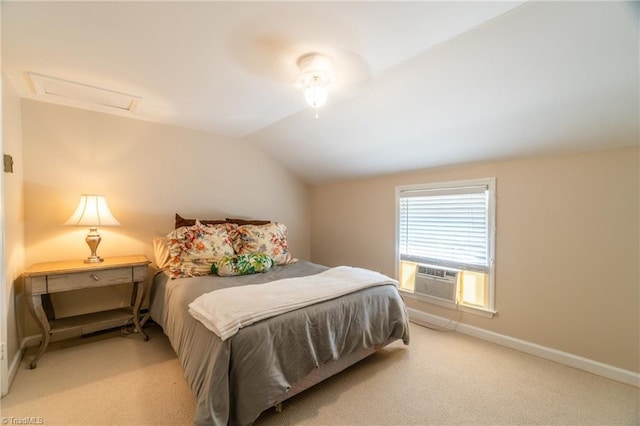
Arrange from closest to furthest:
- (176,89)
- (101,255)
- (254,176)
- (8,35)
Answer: (8,35) < (176,89) < (101,255) < (254,176)

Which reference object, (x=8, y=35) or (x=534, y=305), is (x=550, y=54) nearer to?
(x=534, y=305)

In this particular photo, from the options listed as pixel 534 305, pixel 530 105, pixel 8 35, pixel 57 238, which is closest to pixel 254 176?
pixel 57 238

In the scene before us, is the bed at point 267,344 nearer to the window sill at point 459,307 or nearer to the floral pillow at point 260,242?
the floral pillow at point 260,242

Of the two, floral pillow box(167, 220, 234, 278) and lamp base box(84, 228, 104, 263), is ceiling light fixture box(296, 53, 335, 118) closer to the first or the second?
floral pillow box(167, 220, 234, 278)

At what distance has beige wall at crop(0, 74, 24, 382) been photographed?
1.92 meters

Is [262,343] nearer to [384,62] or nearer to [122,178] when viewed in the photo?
[384,62]

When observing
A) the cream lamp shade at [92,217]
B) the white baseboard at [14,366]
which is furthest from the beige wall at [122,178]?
the white baseboard at [14,366]

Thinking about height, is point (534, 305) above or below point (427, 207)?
below

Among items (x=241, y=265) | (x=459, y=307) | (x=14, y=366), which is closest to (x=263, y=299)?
(x=241, y=265)

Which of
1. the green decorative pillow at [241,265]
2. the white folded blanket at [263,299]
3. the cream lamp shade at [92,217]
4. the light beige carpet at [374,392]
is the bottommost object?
the light beige carpet at [374,392]

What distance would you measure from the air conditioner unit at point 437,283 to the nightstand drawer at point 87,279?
9.12 feet

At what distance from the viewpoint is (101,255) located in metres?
2.71

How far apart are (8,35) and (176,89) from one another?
886 mm

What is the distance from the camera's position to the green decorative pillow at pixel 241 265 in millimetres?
2455
